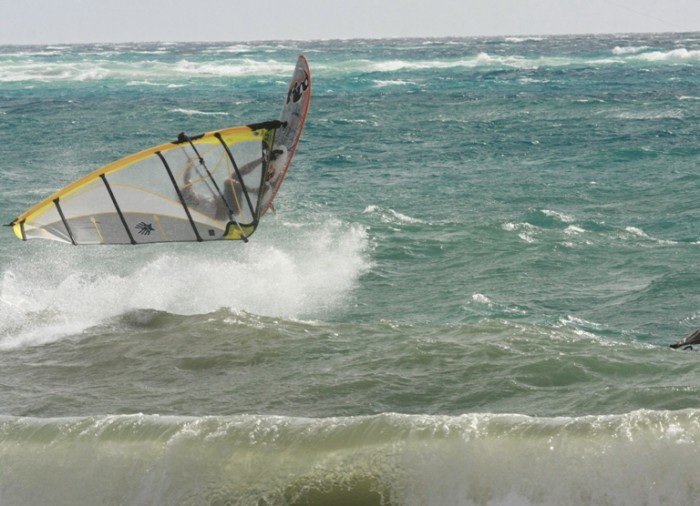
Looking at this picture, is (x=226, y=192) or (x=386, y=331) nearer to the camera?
Answer: (x=386, y=331)

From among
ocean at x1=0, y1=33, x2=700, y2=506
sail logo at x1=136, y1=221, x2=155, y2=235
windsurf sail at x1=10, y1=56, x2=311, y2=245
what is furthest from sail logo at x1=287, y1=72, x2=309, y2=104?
ocean at x1=0, y1=33, x2=700, y2=506

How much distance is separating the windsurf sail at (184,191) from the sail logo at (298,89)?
0.01 meters

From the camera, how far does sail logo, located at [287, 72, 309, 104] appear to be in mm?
13461

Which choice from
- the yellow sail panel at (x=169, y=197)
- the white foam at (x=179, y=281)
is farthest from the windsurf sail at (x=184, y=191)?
the white foam at (x=179, y=281)

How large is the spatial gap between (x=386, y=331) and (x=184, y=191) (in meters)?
3.54

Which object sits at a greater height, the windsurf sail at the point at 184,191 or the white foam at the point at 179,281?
the windsurf sail at the point at 184,191

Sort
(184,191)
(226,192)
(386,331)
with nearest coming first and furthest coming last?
(386,331)
(184,191)
(226,192)

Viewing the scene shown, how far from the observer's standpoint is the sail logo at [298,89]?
13461mm

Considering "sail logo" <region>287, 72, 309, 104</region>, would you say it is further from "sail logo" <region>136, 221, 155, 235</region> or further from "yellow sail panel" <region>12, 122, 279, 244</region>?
"sail logo" <region>136, 221, 155, 235</region>

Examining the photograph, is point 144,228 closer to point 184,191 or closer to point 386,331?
point 184,191

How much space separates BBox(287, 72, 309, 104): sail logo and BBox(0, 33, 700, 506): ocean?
113 inches

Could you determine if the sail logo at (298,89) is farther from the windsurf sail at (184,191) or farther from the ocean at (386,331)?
the ocean at (386,331)

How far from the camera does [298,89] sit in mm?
13562

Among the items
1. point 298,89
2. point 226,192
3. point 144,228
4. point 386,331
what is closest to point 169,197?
point 144,228
